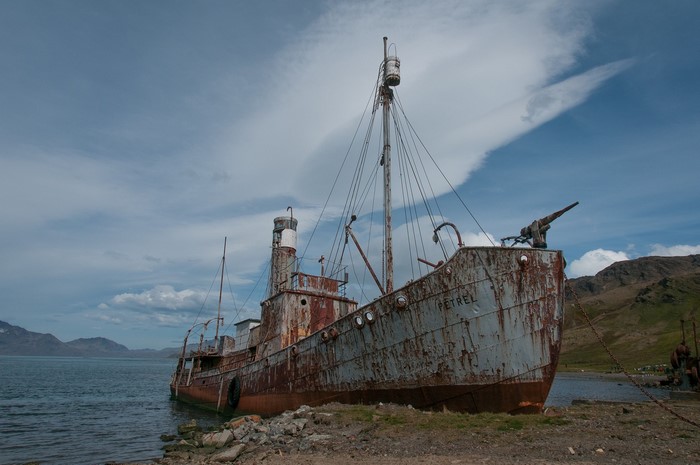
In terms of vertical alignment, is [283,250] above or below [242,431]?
above

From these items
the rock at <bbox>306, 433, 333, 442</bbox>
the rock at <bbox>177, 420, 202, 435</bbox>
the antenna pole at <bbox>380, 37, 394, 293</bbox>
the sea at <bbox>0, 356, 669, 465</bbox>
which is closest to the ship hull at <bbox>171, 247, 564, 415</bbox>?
the antenna pole at <bbox>380, 37, 394, 293</bbox>

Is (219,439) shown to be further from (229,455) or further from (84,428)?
(84,428)

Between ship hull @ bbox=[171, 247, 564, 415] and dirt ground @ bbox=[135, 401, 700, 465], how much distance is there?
2.30ft

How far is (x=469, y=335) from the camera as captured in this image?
47.8ft

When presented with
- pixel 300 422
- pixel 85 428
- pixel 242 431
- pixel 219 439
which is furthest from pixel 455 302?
pixel 85 428

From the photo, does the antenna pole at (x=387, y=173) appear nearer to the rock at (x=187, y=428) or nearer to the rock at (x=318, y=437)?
the rock at (x=318, y=437)

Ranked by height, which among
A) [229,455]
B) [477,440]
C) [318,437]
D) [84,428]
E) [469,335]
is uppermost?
[469,335]

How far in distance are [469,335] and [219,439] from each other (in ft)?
30.9

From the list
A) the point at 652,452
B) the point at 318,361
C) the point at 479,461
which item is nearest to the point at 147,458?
the point at 318,361

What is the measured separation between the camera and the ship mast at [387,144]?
1858 cm

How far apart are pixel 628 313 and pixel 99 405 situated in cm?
14508

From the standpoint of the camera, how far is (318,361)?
62.2 ft

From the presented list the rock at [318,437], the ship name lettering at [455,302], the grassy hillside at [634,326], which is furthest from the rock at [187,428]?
the grassy hillside at [634,326]

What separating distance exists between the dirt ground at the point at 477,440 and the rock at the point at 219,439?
2025 mm
